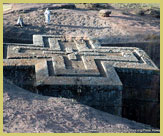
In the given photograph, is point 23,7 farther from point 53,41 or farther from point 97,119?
point 97,119

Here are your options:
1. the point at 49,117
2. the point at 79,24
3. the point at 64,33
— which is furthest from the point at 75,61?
the point at 79,24

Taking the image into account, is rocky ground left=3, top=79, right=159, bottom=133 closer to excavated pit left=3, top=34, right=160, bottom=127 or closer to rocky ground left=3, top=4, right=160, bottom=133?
rocky ground left=3, top=4, right=160, bottom=133

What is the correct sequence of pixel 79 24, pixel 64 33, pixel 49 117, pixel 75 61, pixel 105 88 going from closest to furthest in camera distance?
pixel 49 117
pixel 105 88
pixel 75 61
pixel 64 33
pixel 79 24

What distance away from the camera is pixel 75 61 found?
6996mm

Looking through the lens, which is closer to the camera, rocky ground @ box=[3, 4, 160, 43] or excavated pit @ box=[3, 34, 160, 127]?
excavated pit @ box=[3, 34, 160, 127]

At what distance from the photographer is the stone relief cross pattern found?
235 inches

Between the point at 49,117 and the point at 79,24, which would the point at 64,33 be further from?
the point at 49,117

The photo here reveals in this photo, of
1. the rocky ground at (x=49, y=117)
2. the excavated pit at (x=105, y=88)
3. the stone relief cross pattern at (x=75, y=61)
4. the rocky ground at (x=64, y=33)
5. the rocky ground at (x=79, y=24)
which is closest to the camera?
the rocky ground at (x=49, y=117)

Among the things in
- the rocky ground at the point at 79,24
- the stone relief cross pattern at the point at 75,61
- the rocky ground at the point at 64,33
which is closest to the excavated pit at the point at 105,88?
the stone relief cross pattern at the point at 75,61

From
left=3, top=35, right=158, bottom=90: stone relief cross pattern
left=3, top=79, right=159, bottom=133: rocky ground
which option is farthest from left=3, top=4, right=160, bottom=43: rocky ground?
left=3, top=79, right=159, bottom=133: rocky ground

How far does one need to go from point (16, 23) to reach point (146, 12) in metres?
7.39

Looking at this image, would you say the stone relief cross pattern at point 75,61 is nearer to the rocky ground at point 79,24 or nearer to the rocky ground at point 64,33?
the rocky ground at point 64,33

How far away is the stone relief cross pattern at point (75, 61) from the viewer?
596 cm

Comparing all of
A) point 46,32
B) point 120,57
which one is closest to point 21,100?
point 120,57
